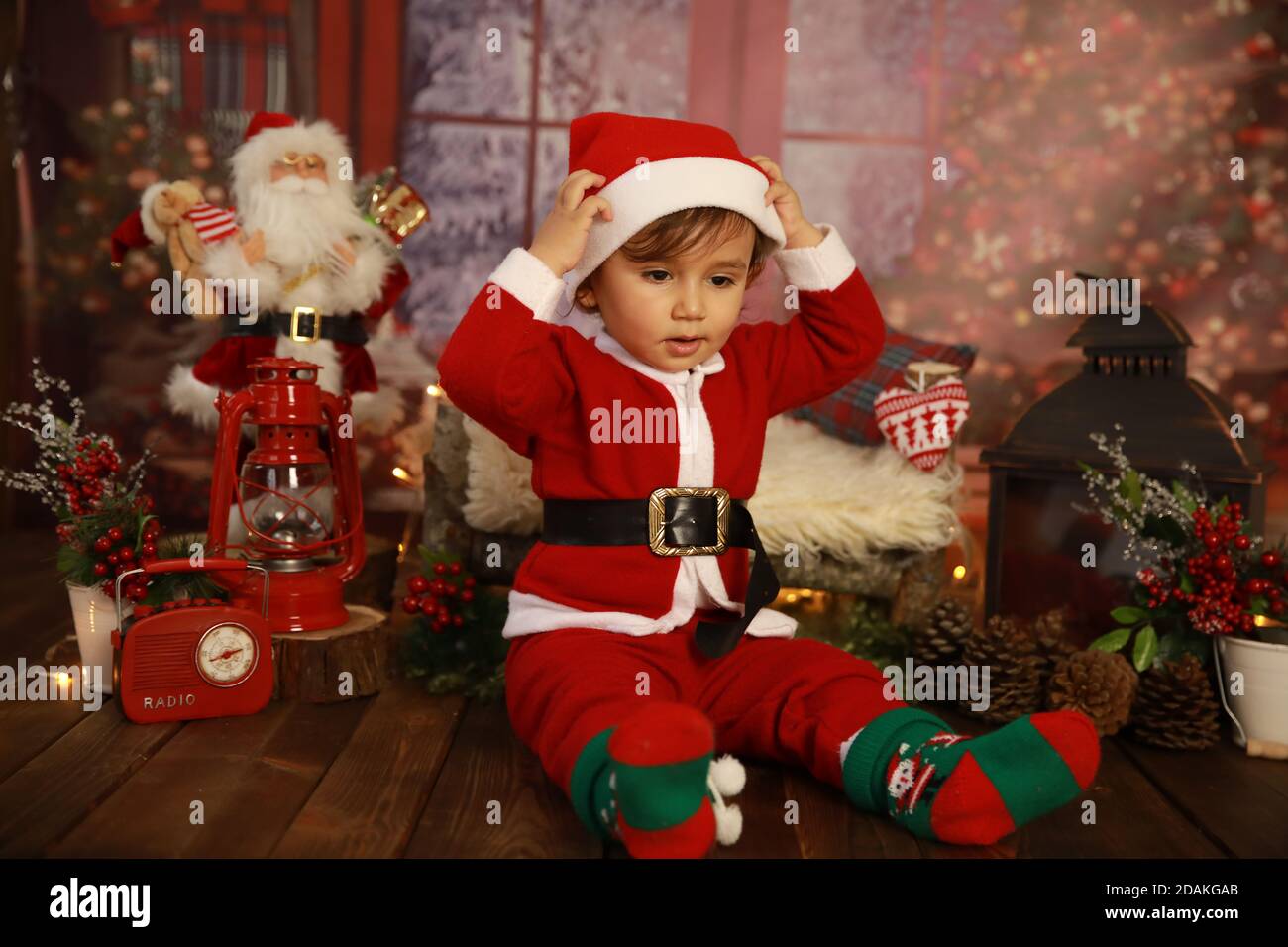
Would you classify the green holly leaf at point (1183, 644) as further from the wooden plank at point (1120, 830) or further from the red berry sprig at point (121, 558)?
the red berry sprig at point (121, 558)

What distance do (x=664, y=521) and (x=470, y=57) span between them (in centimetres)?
228

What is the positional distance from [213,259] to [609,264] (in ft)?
3.25

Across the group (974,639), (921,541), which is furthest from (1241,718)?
(921,541)

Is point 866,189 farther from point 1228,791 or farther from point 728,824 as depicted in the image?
point 728,824

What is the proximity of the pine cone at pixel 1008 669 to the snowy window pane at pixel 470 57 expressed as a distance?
88.4 inches

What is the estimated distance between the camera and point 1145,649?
1.94 metres

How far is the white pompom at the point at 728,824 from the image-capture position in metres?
1.40

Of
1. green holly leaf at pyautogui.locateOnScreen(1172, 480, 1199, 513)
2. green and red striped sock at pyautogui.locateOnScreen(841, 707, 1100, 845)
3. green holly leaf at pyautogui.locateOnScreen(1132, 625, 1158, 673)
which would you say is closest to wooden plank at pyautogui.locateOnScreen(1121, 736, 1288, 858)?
green holly leaf at pyautogui.locateOnScreen(1132, 625, 1158, 673)

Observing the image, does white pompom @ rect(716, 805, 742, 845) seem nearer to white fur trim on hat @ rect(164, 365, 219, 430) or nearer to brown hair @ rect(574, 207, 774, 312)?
brown hair @ rect(574, 207, 774, 312)

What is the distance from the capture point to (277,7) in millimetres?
3416

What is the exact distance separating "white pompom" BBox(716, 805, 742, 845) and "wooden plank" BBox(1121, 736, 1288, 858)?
24.1 inches

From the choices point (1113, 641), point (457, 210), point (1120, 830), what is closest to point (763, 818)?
point (1120, 830)

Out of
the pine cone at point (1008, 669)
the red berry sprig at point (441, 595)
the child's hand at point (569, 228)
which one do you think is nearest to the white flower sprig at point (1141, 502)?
the pine cone at point (1008, 669)
